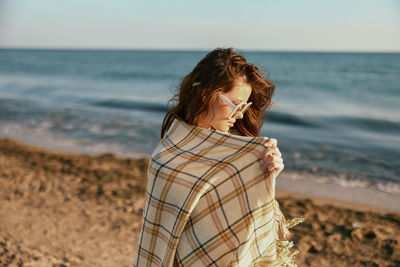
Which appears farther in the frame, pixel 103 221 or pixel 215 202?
pixel 103 221

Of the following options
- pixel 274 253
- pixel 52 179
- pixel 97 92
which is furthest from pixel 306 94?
pixel 274 253

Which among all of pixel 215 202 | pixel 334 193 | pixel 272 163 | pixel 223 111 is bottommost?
pixel 334 193

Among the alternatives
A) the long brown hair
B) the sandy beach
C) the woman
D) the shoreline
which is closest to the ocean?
the shoreline

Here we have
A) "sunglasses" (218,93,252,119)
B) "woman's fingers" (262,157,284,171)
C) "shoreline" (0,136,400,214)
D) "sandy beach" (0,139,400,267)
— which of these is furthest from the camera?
"shoreline" (0,136,400,214)

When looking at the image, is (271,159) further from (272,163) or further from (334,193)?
(334,193)

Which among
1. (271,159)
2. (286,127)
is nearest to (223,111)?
(271,159)

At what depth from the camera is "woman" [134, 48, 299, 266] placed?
1587mm

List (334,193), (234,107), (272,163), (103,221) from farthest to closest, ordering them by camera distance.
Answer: (334,193)
(103,221)
(234,107)
(272,163)

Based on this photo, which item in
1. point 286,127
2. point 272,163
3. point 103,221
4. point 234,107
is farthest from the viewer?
point 286,127

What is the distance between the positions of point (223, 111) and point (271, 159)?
1.21 feet

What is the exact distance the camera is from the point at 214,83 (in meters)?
1.77

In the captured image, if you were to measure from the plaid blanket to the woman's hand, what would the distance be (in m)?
0.02

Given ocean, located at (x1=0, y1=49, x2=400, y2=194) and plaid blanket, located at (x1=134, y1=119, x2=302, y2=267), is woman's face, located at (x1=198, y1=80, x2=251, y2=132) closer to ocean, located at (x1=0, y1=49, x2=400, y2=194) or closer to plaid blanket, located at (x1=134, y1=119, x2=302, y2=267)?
plaid blanket, located at (x1=134, y1=119, x2=302, y2=267)

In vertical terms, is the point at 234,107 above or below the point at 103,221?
above
